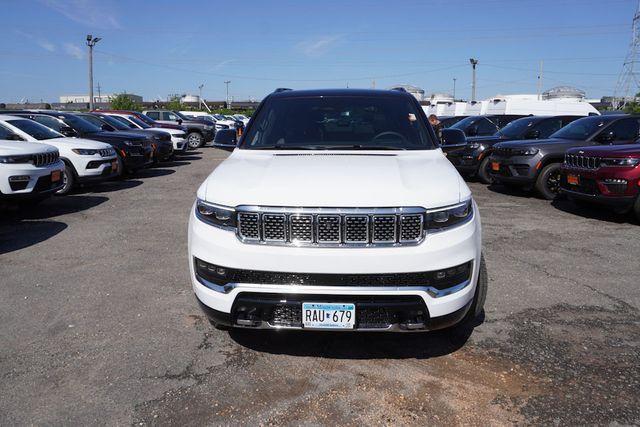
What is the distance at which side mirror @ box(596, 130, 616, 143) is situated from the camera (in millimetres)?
9914

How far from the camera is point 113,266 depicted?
5.68 meters

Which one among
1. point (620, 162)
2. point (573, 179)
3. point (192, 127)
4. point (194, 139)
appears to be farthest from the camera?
point (194, 139)

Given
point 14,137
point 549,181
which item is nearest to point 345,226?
point 549,181

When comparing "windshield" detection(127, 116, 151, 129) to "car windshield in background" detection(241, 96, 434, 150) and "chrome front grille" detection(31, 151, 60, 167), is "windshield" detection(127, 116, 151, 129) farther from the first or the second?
"car windshield in background" detection(241, 96, 434, 150)

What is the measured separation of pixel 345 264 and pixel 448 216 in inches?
28.6

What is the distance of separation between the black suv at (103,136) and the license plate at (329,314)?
33.8ft

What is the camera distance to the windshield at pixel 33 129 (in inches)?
400

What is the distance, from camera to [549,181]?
10.2 metres

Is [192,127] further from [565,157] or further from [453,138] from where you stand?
[453,138]

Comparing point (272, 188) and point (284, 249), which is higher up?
point (272, 188)

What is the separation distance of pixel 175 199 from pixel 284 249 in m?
7.71

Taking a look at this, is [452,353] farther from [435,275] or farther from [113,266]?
[113,266]

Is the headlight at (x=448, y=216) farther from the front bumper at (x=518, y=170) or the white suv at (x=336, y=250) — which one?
the front bumper at (x=518, y=170)

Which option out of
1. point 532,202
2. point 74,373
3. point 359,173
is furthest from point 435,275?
point 532,202
